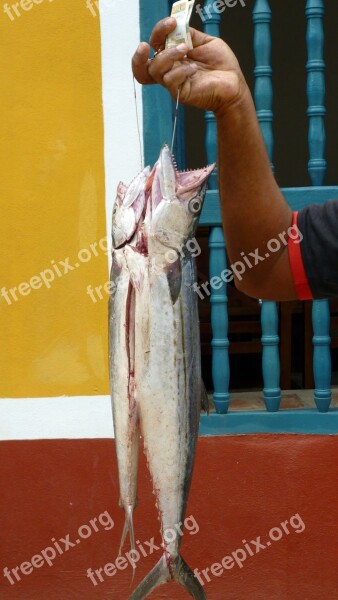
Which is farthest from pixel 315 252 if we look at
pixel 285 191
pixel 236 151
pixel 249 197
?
pixel 285 191

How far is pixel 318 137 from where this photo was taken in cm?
372

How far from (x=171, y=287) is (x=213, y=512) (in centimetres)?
213

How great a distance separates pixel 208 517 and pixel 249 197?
207 cm

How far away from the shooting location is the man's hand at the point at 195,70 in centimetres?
182

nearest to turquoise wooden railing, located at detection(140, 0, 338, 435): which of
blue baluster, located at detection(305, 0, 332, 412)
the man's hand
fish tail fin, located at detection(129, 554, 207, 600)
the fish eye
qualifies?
blue baluster, located at detection(305, 0, 332, 412)

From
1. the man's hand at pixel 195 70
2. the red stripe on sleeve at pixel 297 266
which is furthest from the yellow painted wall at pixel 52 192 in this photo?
the man's hand at pixel 195 70

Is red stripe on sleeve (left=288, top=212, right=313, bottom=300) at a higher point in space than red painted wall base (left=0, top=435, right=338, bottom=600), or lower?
higher

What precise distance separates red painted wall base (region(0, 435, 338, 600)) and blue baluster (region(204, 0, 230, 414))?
0.79 ft

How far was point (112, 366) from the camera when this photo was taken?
1.93 metres

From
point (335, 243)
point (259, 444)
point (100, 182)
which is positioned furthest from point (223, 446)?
point (335, 243)

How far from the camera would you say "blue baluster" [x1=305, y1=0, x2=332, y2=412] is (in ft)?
12.1

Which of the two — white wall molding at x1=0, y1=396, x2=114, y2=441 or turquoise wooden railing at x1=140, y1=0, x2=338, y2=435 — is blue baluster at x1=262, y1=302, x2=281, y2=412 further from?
white wall molding at x1=0, y1=396, x2=114, y2=441

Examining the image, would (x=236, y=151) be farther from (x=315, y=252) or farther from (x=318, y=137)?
(x=318, y=137)

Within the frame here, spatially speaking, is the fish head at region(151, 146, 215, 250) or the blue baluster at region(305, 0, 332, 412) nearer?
the fish head at region(151, 146, 215, 250)
